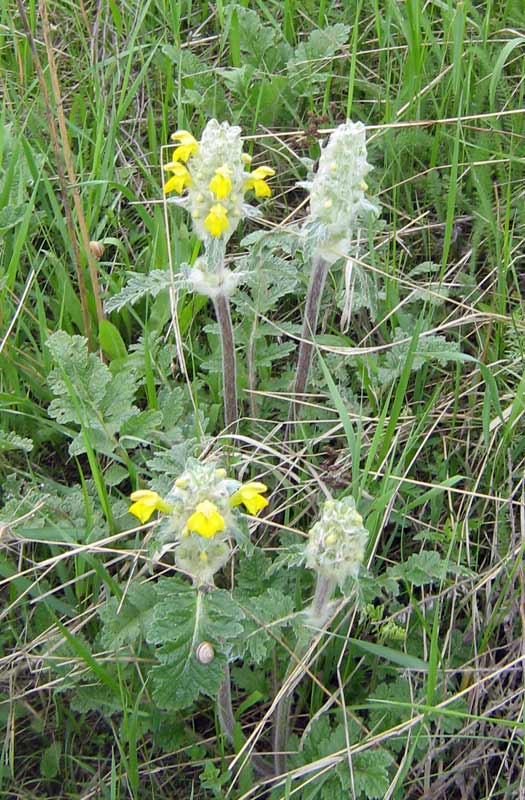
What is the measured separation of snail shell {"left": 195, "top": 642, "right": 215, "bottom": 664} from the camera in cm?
183

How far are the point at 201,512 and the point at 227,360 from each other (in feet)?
2.95

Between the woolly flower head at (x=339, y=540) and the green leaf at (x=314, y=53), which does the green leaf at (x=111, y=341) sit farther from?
the green leaf at (x=314, y=53)

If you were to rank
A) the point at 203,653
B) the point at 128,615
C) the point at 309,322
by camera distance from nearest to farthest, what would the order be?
the point at 203,653 → the point at 128,615 → the point at 309,322

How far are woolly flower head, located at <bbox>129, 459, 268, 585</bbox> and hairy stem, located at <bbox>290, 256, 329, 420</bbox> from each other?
0.77 m

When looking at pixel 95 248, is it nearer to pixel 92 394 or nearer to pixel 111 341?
pixel 111 341

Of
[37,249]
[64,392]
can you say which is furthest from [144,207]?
[64,392]

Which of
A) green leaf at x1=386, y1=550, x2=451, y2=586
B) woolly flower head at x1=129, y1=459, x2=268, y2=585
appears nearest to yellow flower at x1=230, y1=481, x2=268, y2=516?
woolly flower head at x1=129, y1=459, x2=268, y2=585

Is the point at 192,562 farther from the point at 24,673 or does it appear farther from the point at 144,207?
the point at 144,207

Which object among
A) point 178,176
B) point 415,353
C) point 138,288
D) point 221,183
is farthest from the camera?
point 415,353

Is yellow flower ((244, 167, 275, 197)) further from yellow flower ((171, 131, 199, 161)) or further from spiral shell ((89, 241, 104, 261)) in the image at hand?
spiral shell ((89, 241, 104, 261))

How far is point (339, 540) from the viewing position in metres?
1.87

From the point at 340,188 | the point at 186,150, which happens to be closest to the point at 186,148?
the point at 186,150

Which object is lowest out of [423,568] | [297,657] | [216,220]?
[297,657]

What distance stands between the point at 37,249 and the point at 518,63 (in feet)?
6.92
